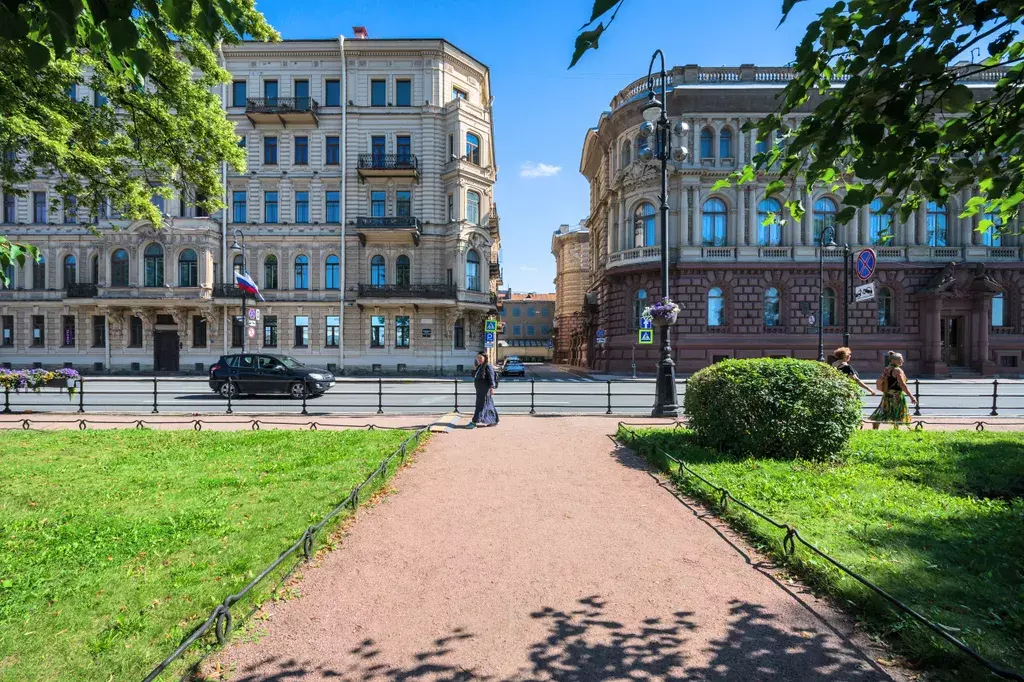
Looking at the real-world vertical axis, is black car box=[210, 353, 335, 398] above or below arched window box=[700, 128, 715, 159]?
below

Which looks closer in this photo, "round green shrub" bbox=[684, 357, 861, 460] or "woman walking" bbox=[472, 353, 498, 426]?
"round green shrub" bbox=[684, 357, 861, 460]

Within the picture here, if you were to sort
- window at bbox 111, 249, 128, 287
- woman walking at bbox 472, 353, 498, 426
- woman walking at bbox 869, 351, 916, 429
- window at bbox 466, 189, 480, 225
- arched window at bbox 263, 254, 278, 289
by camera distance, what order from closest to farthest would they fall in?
woman walking at bbox 869, 351, 916, 429
woman walking at bbox 472, 353, 498, 426
window at bbox 111, 249, 128, 287
arched window at bbox 263, 254, 278, 289
window at bbox 466, 189, 480, 225

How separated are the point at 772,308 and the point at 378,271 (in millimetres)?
24445

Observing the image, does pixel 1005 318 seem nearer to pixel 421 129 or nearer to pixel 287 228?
pixel 421 129

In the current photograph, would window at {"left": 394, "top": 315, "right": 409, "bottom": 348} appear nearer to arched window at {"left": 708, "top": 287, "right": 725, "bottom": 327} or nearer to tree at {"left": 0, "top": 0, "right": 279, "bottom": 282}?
arched window at {"left": 708, "top": 287, "right": 725, "bottom": 327}

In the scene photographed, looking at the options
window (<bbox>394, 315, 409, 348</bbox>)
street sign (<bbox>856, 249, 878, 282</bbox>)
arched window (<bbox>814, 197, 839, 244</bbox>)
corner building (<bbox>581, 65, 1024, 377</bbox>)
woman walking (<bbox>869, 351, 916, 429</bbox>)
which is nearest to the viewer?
woman walking (<bbox>869, 351, 916, 429</bbox>)

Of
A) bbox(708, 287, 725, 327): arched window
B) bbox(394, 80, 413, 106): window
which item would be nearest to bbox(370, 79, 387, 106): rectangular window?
bbox(394, 80, 413, 106): window

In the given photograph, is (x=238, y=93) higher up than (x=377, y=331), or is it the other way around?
(x=238, y=93)

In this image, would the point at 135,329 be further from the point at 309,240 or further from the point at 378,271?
the point at 378,271

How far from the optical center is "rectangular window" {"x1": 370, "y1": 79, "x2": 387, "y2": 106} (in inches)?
1261

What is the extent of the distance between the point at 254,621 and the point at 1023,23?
6464 mm

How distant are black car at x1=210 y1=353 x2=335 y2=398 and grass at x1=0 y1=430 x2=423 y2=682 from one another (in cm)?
832

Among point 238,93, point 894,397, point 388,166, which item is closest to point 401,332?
point 388,166

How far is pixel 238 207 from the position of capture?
3195cm
